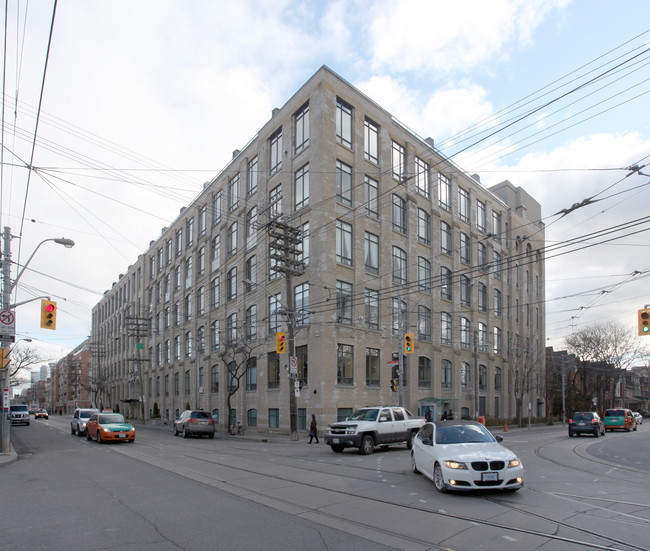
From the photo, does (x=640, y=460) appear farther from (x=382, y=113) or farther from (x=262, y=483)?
(x=382, y=113)

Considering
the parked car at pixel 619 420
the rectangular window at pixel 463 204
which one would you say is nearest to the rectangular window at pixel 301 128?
the rectangular window at pixel 463 204

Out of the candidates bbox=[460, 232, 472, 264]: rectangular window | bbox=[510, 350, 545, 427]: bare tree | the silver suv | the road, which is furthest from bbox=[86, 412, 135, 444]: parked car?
bbox=[510, 350, 545, 427]: bare tree

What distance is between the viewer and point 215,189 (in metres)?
47.5

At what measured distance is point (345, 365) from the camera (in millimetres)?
32781

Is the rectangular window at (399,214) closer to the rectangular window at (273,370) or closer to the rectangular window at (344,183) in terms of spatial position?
the rectangular window at (344,183)

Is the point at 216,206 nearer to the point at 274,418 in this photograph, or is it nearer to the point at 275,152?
the point at 275,152

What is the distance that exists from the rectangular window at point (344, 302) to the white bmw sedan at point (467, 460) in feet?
68.8

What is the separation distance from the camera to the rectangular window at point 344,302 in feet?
107

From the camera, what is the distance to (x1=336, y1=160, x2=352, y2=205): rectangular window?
111 feet

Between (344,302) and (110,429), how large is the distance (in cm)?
1559

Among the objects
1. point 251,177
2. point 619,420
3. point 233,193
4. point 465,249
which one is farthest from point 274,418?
point 619,420

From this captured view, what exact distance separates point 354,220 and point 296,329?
8.20m

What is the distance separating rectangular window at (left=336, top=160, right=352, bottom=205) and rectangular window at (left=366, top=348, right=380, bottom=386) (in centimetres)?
1023

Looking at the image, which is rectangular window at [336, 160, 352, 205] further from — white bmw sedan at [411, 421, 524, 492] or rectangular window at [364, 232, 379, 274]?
white bmw sedan at [411, 421, 524, 492]
